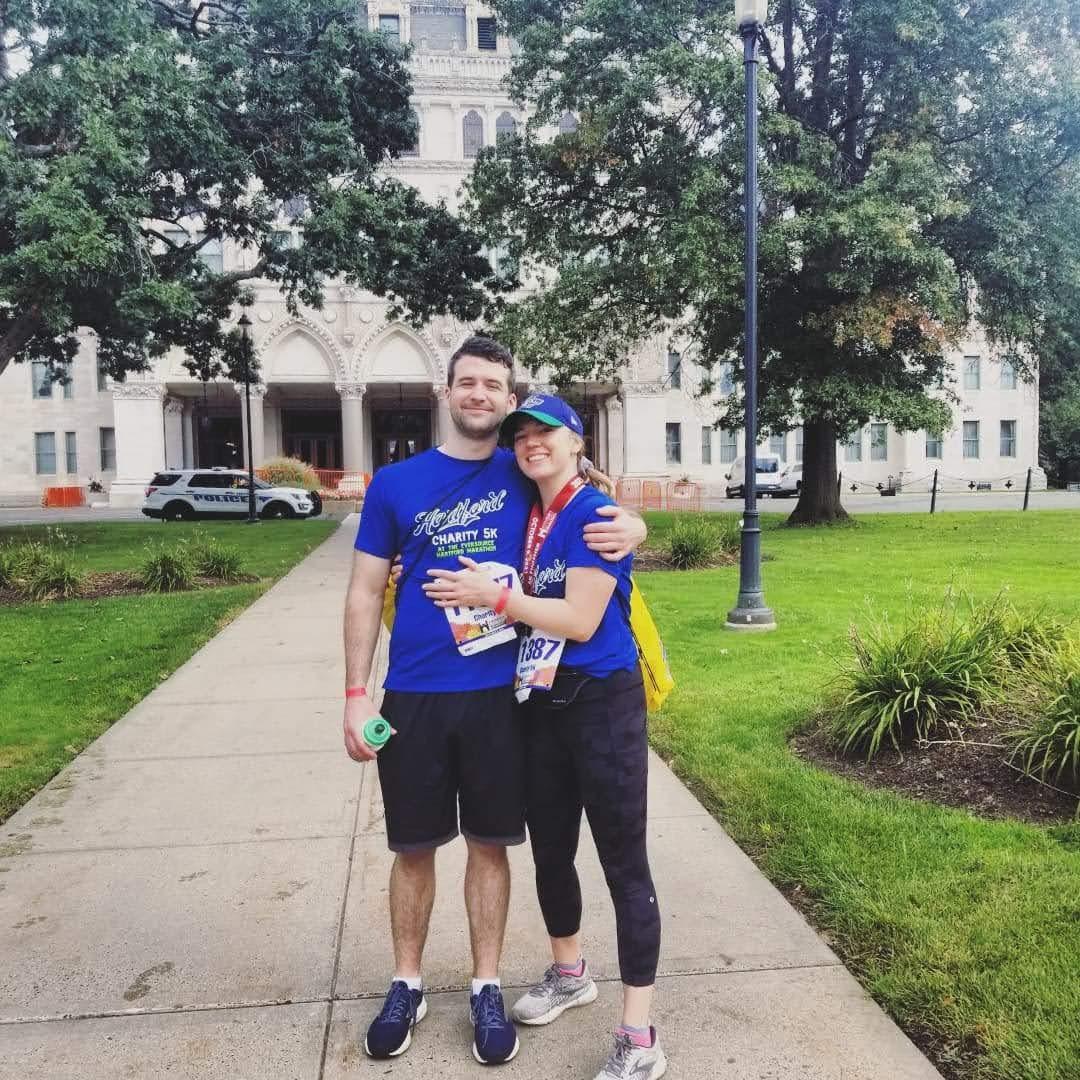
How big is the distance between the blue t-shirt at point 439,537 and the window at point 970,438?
56927 mm

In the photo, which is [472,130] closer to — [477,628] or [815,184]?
[815,184]

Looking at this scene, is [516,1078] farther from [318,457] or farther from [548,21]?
[318,457]

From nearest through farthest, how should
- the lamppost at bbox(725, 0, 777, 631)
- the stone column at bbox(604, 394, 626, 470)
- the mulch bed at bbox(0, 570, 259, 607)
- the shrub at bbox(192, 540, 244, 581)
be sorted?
the lamppost at bbox(725, 0, 777, 631)
the mulch bed at bbox(0, 570, 259, 607)
the shrub at bbox(192, 540, 244, 581)
the stone column at bbox(604, 394, 626, 470)

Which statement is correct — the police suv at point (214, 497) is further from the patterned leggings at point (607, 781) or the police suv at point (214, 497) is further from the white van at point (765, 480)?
the patterned leggings at point (607, 781)

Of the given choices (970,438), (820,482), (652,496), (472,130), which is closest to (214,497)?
(652,496)

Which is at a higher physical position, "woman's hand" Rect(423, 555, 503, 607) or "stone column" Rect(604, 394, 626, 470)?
"stone column" Rect(604, 394, 626, 470)

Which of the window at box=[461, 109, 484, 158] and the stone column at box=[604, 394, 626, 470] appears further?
the stone column at box=[604, 394, 626, 470]

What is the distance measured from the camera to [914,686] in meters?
5.26

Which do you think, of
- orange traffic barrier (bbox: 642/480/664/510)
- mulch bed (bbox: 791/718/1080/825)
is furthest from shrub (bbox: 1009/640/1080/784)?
orange traffic barrier (bbox: 642/480/664/510)

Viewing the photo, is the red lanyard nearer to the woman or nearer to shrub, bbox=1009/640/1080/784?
the woman

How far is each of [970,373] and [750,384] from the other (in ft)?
169

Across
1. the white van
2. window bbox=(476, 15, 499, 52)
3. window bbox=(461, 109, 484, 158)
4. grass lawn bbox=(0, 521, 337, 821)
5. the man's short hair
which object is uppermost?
window bbox=(476, 15, 499, 52)

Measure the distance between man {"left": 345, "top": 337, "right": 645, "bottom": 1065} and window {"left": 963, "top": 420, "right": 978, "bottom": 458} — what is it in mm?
56925

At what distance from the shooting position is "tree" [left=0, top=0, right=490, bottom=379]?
13164 mm
